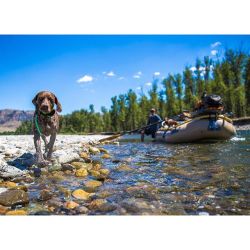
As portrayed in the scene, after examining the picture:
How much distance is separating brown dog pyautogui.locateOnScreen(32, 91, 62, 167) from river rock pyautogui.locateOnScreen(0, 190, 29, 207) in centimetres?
255

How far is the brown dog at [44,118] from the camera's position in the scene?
21.8 ft

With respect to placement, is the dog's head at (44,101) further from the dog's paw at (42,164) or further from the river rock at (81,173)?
the river rock at (81,173)

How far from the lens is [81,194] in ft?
Result: 15.5

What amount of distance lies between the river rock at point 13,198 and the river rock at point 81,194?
73 cm

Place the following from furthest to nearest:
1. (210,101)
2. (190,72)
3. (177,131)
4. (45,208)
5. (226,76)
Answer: (190,72)
(226,76)
(177,131)
(210,101)
(45,208)

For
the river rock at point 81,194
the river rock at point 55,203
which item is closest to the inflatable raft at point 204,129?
the river rock at point 81,194

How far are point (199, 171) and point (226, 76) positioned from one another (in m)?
52.1

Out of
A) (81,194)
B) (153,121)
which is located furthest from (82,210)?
(153,121)

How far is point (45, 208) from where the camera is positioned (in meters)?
4.04

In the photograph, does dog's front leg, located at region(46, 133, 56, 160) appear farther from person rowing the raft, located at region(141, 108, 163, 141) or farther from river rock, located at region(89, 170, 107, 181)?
person rowing the raft, located at region(141, 108, 163, 141)

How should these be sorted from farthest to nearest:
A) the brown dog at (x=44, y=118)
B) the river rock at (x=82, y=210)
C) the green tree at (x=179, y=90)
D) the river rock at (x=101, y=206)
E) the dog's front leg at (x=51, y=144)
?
the green tree at (x=179, y=90)
the dog's front leg at (x=51, y=144)
the brown dog at (x=44, y=118)
the river rock at (x=101, y=206)
the river rock at (x=82, y=210)

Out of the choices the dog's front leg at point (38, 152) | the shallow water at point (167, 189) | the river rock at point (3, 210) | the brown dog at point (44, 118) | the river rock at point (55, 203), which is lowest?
the shallow water at point (167, 189)

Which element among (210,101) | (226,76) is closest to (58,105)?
(210,101)
